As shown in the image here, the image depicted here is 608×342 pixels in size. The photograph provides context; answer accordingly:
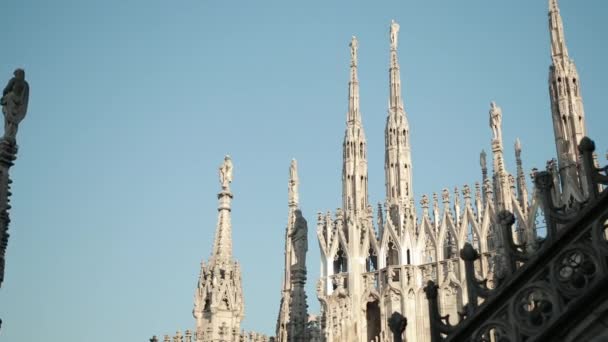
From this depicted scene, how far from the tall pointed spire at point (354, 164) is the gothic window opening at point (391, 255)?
1.51 m

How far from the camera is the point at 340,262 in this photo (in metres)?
25.2

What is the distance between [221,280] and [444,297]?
913cm

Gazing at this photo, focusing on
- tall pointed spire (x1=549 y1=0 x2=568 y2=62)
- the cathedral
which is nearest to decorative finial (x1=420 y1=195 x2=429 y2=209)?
the cathedral

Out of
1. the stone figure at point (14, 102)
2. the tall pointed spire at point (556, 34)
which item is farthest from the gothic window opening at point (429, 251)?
the stone figure at point (14, 102)

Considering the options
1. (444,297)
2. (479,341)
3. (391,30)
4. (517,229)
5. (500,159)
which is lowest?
(479,341)

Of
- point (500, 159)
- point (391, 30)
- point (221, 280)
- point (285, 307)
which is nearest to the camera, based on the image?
point (221, 280)

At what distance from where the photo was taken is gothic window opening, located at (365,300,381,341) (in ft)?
79.8

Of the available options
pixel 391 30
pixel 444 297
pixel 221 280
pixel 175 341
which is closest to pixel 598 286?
pixel 221 280

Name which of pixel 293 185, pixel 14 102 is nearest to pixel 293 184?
pixel 293 185

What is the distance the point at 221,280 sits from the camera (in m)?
16.6

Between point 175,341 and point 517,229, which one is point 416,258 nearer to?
point 517,229

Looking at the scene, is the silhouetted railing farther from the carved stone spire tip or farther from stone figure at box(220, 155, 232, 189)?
the carved stone spire tip

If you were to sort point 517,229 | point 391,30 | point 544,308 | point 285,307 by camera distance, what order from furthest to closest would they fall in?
1. point 391,30
2. point 517,229
3. point 285,307
4. point 544,308

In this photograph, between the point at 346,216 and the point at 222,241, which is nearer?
the point at 222,241
